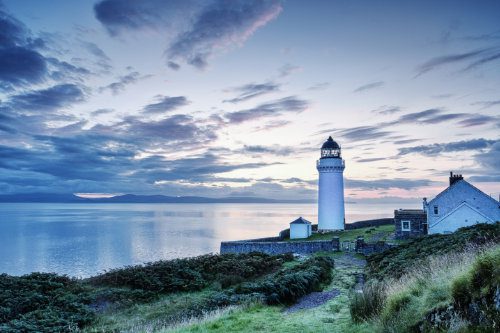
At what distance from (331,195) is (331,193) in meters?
0.24

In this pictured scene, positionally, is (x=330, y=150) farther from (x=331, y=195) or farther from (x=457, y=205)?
(x=457, y=205)

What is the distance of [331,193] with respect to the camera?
44.9 m

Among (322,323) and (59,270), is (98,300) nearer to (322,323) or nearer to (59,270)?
(322,323)

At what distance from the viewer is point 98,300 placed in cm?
1750

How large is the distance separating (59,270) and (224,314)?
33.9 metres

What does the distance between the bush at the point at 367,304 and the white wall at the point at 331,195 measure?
3509 cm

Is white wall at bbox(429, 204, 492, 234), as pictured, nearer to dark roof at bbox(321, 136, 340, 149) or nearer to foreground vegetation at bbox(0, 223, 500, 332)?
foreground vegetation at bbox(0, 223, 500, 332)

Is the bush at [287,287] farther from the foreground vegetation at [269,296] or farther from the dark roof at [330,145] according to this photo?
the dark roof at [330,145]

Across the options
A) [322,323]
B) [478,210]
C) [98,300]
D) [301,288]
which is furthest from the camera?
[478,210]

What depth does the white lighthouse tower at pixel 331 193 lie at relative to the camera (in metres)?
44.6

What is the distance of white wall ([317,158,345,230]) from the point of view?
44.6 m

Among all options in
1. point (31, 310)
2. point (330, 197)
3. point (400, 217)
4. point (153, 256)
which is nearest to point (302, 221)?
point (330, 197)

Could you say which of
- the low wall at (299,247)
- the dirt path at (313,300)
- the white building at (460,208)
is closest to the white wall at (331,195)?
the low wall at (299,247)

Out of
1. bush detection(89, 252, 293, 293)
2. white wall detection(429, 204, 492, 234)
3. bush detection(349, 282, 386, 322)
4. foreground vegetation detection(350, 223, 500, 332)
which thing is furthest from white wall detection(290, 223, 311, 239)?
foreground vegetation detection(350, 223, 500, 332)
